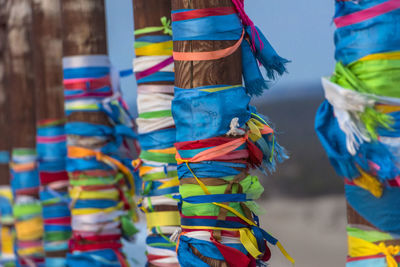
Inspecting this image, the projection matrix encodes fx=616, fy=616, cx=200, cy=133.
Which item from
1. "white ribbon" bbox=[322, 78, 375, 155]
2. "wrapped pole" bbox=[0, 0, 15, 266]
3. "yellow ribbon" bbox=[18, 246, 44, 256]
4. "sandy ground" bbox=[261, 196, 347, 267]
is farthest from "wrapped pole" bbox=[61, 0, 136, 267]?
"sandy ground" bbox=[261, 196, 347, 267]

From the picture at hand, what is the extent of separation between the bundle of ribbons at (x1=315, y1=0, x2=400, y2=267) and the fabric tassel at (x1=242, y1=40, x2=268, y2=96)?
1.59 ft

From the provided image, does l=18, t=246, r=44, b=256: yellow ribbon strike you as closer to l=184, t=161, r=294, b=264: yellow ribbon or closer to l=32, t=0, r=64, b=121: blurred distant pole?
l=32, t=0, r=64, b=121: blurred distant pole

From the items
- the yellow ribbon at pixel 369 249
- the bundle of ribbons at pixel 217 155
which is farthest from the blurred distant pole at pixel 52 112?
the yellow ribbon at pixel 369 249

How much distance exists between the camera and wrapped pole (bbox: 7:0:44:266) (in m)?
5.88

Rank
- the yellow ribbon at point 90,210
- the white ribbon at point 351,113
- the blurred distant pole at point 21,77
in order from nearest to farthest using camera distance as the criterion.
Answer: the white ribbon at point 351,113, the yellow ribbon at point 90,210, the blurred distant pole at point 21,77

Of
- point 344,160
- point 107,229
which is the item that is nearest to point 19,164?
point 107,229

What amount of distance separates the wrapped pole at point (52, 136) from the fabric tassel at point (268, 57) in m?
2.63

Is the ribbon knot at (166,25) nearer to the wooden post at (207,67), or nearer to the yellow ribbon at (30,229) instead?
the wooden post at (207,67)

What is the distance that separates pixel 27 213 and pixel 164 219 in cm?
293

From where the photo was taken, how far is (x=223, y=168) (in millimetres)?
2492

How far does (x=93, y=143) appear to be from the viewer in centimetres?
412

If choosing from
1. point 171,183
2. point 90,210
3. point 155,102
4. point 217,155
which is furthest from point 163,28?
point 90,210

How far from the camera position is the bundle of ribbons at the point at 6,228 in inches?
265

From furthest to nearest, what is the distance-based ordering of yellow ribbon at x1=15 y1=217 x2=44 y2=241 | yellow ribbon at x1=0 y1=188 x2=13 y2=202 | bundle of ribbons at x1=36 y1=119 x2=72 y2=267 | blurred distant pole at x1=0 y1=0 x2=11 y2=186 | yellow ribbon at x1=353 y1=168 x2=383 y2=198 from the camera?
blurred distant pole at x1=0 y1=0 x2=11 y2=186
yellow ribbon at x1=0 y1=188 x2=13 y2=202
yellow ribbon at x1=15 y1=217 x2=44 y2=241
bundle of ribbons at x1=36 y1=119 x2=72 y2=267
yellow ribbon at x1=353 y1=168 x2=383 y2=198
